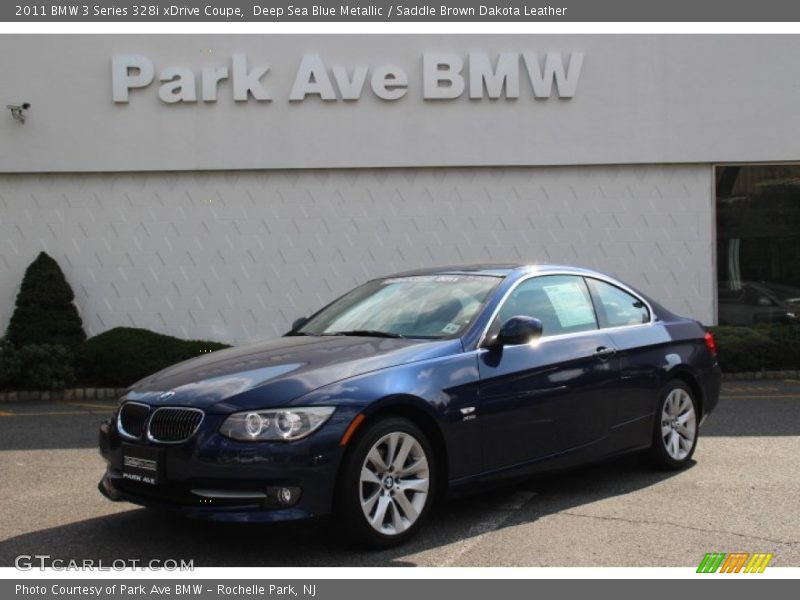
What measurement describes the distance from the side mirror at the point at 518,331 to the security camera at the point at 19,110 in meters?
11.2

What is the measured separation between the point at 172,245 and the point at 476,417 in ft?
33.7

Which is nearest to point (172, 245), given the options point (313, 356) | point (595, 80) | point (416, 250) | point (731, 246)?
point (416, 250)

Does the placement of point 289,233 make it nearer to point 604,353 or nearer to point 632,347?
point 632,347

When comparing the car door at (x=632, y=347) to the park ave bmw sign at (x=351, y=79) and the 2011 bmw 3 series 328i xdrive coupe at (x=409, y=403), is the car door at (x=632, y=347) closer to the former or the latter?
the 2011 bmw 3 series 328i xdrive coupe at (x=409, y=403)

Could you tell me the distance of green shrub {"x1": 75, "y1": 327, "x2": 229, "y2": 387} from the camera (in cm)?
1280

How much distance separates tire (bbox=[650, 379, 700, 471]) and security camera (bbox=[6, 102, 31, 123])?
11300mm

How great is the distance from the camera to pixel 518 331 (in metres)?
5.83

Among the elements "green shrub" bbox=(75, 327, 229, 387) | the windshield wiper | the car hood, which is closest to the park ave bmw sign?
"green shrub" bbox=(75, 327, 229, 387)

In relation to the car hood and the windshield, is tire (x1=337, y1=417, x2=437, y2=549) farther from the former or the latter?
the windshield

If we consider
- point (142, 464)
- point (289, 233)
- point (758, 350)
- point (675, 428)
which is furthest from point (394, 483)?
point (289, 233)

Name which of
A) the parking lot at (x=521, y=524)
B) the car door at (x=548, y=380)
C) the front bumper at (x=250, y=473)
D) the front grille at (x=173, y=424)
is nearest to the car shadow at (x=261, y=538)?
the parking lot at (x=521, y=524)

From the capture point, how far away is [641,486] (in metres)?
6.79

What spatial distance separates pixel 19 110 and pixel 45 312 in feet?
10.5

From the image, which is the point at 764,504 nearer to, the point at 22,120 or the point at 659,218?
the point at 659,218
